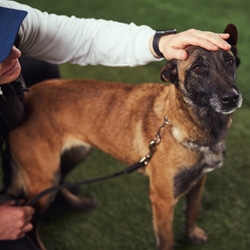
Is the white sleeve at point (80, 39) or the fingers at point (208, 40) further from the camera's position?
the white sleeve at point (80, 39)

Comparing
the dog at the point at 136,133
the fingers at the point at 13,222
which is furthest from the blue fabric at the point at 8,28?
the fingers at the point at 13,222

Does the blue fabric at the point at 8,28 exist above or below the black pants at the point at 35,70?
above

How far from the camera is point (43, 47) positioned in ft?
6.09

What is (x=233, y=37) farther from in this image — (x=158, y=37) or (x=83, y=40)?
(x=83, y=40)

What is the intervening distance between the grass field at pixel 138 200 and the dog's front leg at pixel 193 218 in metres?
0.04

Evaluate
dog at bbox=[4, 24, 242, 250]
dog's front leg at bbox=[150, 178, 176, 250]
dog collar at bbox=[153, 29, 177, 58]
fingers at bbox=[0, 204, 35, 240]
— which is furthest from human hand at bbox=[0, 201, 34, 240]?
dog collar at bbox=[153, 29, 177, 58]

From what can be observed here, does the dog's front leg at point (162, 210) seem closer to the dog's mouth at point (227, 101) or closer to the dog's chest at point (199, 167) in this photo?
the dog's chest at point (199, 167)

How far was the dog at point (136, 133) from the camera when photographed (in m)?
1.79

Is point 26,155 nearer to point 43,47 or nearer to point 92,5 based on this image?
point 43,47

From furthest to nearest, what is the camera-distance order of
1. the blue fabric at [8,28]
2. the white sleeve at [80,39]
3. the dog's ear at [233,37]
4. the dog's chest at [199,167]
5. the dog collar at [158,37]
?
the dog's chest at [199,167] < the white sleeve at [80,39] < the dog collar at [158,37] < the dog's ear at [233,37] < the blue fabric at [8,28]

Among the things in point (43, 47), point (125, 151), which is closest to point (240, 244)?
point (125, 151)

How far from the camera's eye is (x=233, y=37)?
1546mm

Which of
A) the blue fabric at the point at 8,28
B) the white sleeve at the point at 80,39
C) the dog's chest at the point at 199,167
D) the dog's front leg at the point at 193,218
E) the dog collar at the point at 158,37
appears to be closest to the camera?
the blue fabric at the point at 8,28

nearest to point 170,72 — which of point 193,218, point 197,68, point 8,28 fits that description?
point 197,68
